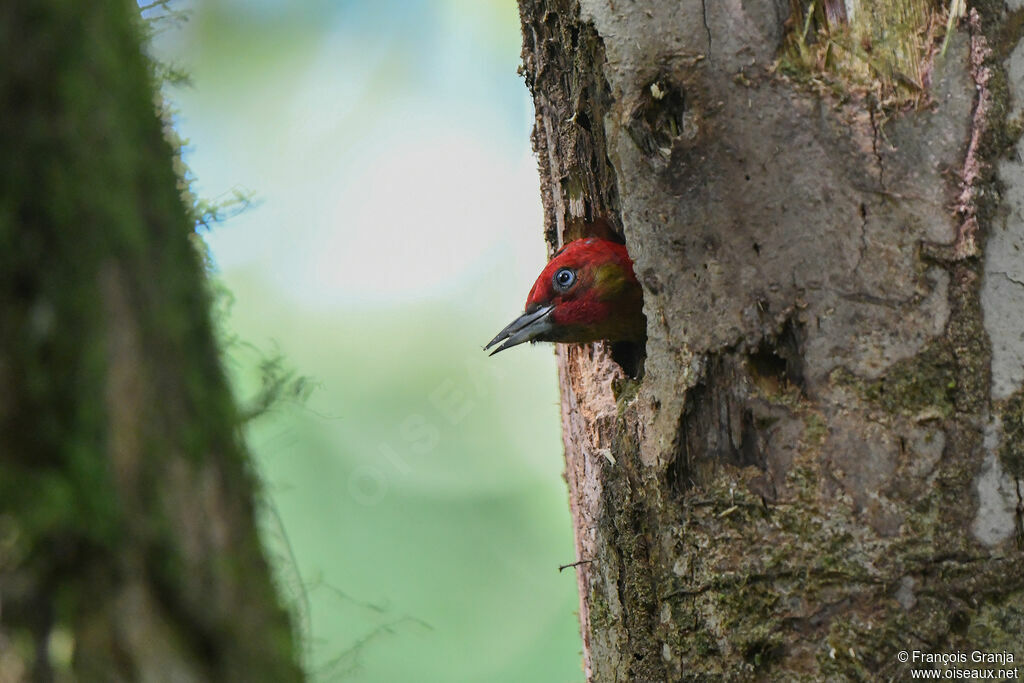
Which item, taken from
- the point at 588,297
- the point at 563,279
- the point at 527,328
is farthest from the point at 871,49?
the point at 527,328

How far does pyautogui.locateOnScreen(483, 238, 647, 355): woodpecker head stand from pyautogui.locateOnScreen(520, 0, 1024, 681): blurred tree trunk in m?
1.02

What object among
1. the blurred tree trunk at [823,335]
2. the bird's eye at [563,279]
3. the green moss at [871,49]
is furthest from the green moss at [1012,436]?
the bird's eye at [563,279]

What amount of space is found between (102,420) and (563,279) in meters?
2.78

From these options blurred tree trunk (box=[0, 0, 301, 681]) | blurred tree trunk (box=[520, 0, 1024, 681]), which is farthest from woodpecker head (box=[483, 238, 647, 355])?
blurred tree trunk (box=[0, 0, 301, 681])

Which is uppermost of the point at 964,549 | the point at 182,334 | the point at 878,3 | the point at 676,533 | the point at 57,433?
the point at 878,3

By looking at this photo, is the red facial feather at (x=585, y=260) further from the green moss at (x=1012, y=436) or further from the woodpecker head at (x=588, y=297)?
the green moss at (x=1012, y=436)

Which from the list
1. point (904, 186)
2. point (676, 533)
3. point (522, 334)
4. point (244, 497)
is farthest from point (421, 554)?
point (244, 497)

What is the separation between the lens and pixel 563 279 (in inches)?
143

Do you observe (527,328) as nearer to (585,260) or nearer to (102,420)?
(585,260)

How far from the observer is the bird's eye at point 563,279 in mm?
3594

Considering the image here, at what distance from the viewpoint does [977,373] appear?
216 centimetres

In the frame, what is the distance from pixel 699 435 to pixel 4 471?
1.78 m

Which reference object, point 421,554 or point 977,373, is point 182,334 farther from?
point 421,554

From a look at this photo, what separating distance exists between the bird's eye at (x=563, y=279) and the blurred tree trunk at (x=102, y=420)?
2602 mm
